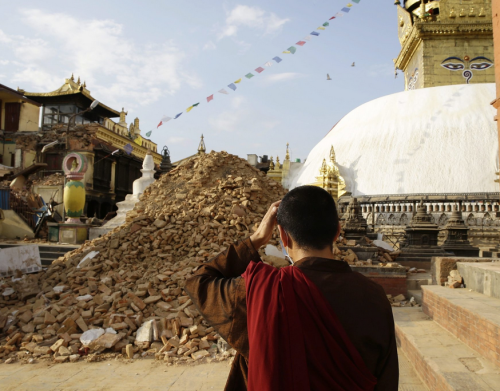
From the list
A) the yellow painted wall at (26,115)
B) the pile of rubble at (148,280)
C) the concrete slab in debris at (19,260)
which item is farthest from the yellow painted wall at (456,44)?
the yellow painted wall at (26,115)

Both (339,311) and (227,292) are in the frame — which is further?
(227,292)

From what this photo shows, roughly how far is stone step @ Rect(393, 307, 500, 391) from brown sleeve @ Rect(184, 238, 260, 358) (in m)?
2.02

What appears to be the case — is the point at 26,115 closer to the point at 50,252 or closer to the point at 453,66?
the point at 50,252

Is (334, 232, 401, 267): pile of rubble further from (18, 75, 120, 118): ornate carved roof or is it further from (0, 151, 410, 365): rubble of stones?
(18, 75, 120, 118): ornate carved roof

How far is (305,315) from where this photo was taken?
4.28 ft

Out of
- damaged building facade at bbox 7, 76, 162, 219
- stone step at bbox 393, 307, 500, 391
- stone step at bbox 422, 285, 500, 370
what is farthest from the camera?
damaged building facade at bbox 7, 76, 162, 219

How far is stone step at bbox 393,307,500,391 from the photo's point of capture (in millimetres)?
2859

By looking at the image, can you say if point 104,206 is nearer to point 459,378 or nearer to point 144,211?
point 144,211

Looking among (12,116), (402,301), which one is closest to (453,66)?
(402,301)

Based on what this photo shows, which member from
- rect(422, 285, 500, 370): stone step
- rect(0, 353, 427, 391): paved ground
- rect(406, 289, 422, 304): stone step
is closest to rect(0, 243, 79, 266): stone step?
rect(0, 353, 427, 391): paved ground

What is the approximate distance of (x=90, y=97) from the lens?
2595 cm

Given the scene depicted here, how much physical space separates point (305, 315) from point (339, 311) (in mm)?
124

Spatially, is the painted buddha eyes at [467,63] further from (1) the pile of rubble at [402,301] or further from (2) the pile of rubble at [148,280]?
(1) the pile of rubble at [402,301]

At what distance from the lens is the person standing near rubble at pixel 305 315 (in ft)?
4.22
